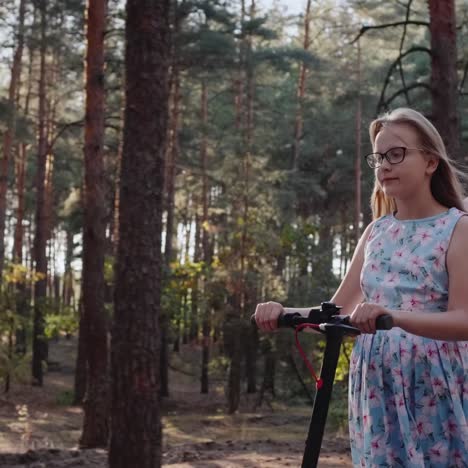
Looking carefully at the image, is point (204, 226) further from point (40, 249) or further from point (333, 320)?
point (333, 320)

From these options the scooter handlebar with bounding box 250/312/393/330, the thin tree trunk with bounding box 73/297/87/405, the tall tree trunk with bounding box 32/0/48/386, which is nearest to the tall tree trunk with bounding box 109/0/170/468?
the scooter handlebar with bounding box 250/312/393/330

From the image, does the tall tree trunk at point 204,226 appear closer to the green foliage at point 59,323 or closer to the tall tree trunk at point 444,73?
the green foliage at point 59,323

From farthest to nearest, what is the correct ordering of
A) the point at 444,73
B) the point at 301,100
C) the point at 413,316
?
the point at 301,100
the point at 444,73
the point at 413,316

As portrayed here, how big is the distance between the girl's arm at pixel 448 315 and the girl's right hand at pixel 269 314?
0.38 meters

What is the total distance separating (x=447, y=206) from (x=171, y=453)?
8.85m

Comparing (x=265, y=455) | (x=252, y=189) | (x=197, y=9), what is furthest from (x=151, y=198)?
(x=197, y=9)

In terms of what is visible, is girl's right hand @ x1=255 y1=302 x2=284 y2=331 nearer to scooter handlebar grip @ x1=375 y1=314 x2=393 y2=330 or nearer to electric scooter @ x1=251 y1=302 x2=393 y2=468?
electric scooter @ x1=251 y1=302 x2=393 y2=468

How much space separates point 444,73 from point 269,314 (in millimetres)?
7657

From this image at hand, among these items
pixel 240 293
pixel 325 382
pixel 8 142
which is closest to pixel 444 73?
pixel 325 382

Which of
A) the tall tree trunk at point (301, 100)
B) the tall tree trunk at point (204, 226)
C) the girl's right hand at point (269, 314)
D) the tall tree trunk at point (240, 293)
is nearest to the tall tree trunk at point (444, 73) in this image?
the girl's right hand at point (269, 314)

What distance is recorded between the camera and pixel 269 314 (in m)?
2.65

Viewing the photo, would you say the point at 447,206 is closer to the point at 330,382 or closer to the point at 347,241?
the point at 330,382

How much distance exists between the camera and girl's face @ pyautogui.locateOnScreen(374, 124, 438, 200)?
8.71 feet

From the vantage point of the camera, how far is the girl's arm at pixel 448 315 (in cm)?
230
